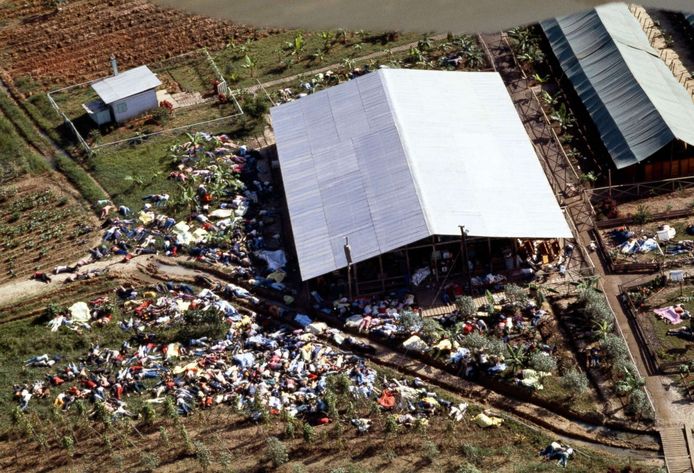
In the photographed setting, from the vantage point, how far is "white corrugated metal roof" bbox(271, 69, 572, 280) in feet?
173

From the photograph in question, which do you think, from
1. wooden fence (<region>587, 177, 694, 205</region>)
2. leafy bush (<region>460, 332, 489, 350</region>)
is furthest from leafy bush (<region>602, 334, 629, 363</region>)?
wooden fence (<region>587, 177, 694, 205</region>)

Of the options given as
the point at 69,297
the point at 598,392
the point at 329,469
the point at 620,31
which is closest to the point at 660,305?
the point at 598,392

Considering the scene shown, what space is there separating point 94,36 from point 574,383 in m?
47.9

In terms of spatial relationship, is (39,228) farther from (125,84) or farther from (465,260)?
(465,260)

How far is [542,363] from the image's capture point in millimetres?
47594

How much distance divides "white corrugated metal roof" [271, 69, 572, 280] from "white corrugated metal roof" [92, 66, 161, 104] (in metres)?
9.85

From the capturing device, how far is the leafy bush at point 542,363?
4759 centimetres

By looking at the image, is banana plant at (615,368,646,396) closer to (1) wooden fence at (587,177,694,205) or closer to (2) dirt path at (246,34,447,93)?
(1) wooden fence at (587,177,694,205)

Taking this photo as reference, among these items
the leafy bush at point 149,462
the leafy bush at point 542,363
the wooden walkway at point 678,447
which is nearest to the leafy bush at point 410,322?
the leafy bush at point 542,363

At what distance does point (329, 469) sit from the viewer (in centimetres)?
4353

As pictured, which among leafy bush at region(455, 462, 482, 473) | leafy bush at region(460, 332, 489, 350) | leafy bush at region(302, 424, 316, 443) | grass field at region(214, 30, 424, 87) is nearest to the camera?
leafy bush at region(455, 462, 482, 473)

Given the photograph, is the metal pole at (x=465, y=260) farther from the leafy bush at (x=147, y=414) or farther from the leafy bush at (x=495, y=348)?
the leafy bush at (x=147, y=414)

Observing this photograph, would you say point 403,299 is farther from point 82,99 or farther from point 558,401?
point 82,99

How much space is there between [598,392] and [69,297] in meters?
26.3
